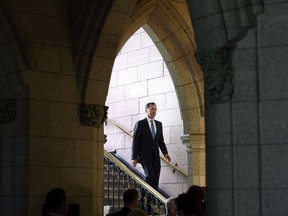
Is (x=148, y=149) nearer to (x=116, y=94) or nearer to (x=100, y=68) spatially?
(x=100, y=68)

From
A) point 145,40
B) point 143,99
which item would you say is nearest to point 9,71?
point 143,99

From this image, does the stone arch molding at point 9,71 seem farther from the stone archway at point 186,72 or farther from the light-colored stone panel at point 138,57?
the light-colored stone panel at point 138,57

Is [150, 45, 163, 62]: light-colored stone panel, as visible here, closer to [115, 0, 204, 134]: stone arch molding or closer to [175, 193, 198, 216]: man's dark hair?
[115, 0, 204, 134]: stone arch molding

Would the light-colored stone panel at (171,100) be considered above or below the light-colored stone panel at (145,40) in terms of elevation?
below

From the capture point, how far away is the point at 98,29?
739 cm

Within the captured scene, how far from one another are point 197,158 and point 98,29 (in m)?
3.93

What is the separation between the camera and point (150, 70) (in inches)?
519

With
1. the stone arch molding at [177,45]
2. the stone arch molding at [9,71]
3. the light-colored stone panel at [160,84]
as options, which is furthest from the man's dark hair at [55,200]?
the light-colored stone panel at [160,84]

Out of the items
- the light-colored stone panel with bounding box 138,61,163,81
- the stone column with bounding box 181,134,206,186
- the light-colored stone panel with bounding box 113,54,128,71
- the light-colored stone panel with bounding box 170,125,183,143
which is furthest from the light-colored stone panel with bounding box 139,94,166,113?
the stone column with bounding box 181,134,206,186

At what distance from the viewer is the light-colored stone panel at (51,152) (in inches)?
273

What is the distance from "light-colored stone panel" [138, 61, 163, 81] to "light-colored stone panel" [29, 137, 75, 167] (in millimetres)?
5951

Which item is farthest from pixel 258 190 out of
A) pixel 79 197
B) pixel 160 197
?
pixel 160 197

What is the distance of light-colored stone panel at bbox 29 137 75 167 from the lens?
22.7 ft

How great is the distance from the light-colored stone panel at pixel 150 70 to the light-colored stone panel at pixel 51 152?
5951 mm
